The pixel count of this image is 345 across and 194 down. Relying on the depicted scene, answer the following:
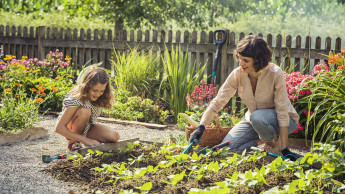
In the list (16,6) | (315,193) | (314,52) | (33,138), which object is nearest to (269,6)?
(16,6)

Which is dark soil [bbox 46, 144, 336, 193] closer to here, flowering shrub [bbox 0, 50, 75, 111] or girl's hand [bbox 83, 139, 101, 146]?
girl's hand [bbox 83, 139, 101, 146]

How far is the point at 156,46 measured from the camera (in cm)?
724

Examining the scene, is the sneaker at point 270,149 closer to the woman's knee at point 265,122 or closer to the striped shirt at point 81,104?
the woman's knee at point 265,122

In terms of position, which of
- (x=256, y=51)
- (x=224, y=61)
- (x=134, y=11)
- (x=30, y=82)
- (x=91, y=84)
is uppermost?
(x=134, y=11)

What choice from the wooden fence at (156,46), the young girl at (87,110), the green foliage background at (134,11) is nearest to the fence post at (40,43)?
the wooden fence at (156,46)

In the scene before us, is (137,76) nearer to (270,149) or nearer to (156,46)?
(156,46)

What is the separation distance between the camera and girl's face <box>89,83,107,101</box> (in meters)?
3.42

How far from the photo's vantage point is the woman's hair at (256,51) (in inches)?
123

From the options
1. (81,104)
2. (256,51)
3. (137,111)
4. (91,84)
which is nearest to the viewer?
(256,51)

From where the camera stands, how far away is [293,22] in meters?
25.8

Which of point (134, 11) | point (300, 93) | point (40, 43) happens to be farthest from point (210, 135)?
point (134, 11)

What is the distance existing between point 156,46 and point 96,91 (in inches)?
153

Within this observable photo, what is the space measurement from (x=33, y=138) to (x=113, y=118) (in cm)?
149

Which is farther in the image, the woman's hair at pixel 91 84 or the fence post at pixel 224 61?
the fence post at pixel 224 61
